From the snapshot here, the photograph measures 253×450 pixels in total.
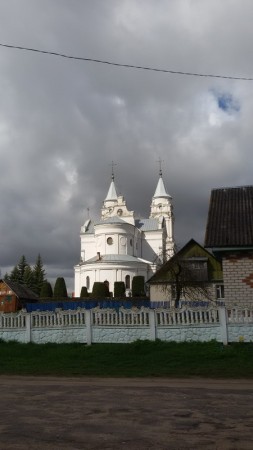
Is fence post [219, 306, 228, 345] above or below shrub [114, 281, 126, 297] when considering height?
below

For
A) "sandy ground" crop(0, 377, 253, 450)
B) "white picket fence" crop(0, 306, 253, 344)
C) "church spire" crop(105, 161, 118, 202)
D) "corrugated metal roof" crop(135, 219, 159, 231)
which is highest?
"church spire" crop(105, 161, 118, 202)

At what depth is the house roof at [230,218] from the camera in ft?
49.5

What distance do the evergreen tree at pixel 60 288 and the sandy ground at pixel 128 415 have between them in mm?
42421

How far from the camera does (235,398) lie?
8.04 meters

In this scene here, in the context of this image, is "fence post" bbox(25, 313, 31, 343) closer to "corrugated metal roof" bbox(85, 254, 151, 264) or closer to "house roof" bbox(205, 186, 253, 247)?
"house roof" bbox(205, 186, 253, 247)

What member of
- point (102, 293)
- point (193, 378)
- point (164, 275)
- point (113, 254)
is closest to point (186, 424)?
point (193, 378)

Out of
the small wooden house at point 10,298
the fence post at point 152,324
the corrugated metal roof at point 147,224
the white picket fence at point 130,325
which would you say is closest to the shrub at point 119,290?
the small wooden house at point 10,298

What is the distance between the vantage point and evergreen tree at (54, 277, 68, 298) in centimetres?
5217

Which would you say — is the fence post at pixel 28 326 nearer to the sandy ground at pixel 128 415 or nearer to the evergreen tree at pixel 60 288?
the sandy ground at pixel 128 415

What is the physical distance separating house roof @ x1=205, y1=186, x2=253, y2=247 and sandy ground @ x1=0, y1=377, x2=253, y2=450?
Answer: 581 centimetres

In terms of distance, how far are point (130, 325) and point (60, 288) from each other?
38.8 meters

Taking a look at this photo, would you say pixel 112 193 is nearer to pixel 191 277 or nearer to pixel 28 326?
pixel 191 277

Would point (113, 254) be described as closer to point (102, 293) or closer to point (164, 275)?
point (102, 293)

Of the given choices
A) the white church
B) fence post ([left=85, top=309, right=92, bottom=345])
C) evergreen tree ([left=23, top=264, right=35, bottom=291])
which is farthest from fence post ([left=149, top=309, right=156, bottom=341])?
evergreen tree ([left=23, top=264, right=35, bottom=291])
